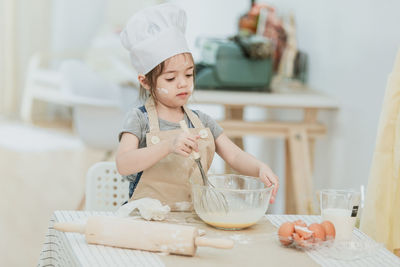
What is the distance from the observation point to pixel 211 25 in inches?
193

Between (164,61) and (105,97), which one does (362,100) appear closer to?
(164,61)

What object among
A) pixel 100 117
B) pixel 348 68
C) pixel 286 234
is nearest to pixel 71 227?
pixel 286 234

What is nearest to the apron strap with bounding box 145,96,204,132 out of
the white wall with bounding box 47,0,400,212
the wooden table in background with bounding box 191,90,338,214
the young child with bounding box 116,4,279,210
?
the young child with bounding box 116,4,279,210

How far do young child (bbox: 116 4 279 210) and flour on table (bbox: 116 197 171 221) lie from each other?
0.08m

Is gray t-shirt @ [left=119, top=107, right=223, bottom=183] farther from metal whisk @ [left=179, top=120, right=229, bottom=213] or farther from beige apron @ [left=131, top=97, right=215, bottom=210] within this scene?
metal whisk @ [left=179, top=120, right=229, bottom=213]

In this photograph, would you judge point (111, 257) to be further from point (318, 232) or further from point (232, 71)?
point (232, 71)

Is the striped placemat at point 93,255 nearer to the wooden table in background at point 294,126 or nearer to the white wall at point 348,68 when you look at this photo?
the white wall at point 348,68

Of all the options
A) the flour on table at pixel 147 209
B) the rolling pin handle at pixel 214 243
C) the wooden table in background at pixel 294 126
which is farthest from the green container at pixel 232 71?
the rolling pin handle at pixel 214 243

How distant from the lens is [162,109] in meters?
1.64

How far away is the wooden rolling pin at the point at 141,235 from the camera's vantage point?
1.23 metres

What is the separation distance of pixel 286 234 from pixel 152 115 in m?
0.47

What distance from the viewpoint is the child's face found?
1.58 m

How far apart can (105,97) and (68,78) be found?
0.82ft

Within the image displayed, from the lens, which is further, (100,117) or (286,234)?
(100,117)
